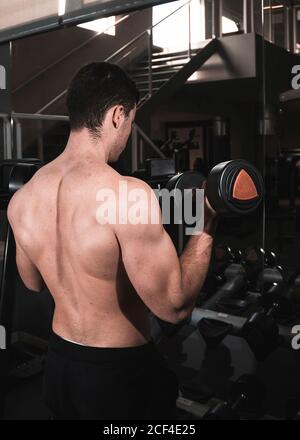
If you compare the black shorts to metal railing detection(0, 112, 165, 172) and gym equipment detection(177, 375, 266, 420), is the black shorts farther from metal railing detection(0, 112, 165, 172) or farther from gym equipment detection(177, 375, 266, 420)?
metal railing detection(0, 112, 165, 172)

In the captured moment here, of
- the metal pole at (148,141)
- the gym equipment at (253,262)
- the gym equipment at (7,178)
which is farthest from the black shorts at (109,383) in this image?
the metal pole at (148,141)

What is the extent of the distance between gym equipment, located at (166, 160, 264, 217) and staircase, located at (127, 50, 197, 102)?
2427 mm

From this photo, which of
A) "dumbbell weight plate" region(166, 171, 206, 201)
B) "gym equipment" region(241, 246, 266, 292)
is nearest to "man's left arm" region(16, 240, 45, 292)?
"dumbbell weight plate" region(166, 171, 206, 201)

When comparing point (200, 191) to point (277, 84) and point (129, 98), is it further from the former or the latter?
point (277, 84)

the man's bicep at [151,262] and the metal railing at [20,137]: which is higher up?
the metal railing at [20,137]

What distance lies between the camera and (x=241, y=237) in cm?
257

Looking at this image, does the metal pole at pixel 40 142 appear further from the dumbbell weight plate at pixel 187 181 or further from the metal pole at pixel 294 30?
the dumbbell weight plate at pixel 187 181

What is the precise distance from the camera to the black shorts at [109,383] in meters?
1.01

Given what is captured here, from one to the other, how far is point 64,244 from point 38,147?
2904 mm

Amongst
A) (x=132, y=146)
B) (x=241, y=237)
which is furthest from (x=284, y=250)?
(x=132, y=146)

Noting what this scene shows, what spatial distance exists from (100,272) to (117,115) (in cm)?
33

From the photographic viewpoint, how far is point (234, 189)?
895 millimetres

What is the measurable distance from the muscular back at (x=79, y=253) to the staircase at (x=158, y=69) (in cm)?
237

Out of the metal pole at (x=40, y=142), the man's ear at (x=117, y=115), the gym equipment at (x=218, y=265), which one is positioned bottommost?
the gym equipment at (x=218, y=265)
